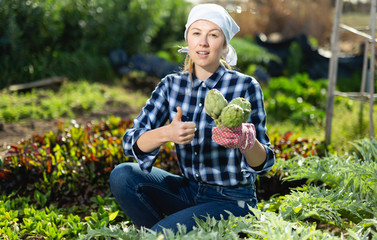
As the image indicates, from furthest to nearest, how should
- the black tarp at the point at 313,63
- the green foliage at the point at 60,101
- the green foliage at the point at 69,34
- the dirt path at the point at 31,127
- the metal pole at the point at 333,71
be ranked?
the black tarp at the point at 313,63 < the green foliage at the point at 69,34 < the green foliage at the point at 60,101 < the dirt path at the point at 31,127 < the metal pole at the point at 333,71

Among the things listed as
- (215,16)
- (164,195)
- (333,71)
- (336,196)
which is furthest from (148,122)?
(333,71)

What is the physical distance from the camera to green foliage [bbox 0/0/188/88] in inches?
265

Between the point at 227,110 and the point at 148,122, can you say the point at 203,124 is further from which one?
the point at 227,110

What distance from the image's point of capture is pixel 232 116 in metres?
1.72

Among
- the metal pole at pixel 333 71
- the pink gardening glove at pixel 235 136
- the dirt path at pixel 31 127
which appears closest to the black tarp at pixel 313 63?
the dirt path at pixel 31 127

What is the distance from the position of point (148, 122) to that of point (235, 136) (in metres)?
0.67

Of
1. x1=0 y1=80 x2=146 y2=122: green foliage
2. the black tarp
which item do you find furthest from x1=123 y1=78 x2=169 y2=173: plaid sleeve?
the black tarp

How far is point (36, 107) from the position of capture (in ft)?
17.8

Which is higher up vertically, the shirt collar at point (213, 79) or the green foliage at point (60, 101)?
the shirt collar at point (213, 79)

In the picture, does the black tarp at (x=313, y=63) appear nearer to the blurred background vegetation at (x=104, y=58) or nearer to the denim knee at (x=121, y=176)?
the blurred background vegetation at (x=104, y=58)

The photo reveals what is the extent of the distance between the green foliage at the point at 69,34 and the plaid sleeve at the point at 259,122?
17.2ft

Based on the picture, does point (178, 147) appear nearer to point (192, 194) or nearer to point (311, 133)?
point (192, 194)

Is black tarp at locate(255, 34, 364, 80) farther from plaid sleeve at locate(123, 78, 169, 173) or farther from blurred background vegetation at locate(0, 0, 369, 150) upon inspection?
plaid sleeve at locate(123, 78, 169, 173)

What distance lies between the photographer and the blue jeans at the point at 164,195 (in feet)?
7.29
